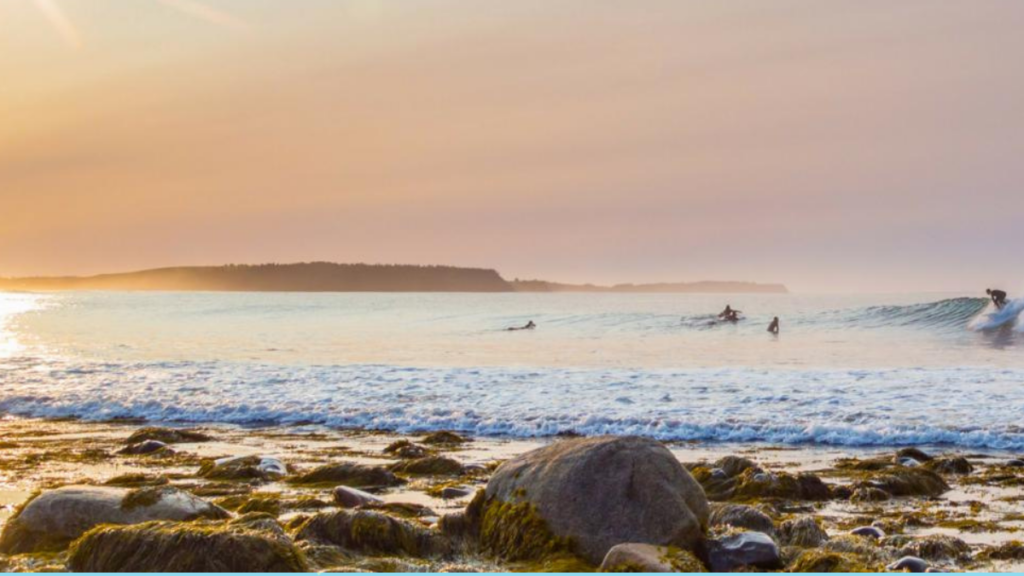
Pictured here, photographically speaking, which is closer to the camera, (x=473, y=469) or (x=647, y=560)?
(x=647, y=560)

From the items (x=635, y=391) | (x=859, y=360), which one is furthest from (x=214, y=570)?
(x=859, y=360)

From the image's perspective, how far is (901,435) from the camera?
52.5 feet

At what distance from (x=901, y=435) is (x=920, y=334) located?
30.8m

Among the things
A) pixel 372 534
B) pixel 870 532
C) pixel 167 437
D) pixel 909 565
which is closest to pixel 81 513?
pixel 372 534

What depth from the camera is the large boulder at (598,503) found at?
7.67 metres

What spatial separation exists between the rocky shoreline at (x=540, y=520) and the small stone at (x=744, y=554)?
16 mm

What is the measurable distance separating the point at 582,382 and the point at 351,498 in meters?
13.7

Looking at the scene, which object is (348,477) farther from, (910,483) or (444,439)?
(910,483)

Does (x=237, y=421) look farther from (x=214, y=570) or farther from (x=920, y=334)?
(x=920, y=334)

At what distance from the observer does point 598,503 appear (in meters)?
7.82

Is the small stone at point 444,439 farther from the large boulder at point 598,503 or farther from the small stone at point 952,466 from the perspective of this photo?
the large boulder at point 598,503

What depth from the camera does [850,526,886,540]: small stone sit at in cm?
849

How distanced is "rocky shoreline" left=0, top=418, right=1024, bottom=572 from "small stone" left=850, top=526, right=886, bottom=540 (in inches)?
0.7

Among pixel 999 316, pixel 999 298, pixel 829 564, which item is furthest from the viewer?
pixel 999 298
